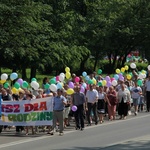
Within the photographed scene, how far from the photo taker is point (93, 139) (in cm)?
1652

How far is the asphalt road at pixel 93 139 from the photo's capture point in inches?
574

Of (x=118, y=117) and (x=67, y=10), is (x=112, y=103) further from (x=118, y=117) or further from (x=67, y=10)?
(x=67, y=10)

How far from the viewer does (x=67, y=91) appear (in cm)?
1922

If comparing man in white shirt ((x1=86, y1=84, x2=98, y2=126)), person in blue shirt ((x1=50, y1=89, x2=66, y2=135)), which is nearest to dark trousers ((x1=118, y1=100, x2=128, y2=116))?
man in white shirt ((x1=86, y1=84, x2=98, y2=126))

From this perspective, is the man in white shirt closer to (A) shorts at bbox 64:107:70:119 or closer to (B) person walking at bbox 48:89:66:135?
(A) shorts at bbox 64:107:70:119

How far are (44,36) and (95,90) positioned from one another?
52.7 feet

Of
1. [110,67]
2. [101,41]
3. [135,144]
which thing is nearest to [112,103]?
[135,144]

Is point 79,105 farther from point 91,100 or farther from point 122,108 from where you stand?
point 122,108

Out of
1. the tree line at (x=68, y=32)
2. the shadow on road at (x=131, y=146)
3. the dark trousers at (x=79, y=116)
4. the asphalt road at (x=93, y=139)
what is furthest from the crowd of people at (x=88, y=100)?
the tree line at (x=68, y=32)

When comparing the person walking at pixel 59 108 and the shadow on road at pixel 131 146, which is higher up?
the person walking at pixel 59 108

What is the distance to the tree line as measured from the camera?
3309cm

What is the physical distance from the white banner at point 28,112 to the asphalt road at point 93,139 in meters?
0.47

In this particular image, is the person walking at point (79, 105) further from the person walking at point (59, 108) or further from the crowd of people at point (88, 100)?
the person walking at point (59, 108)

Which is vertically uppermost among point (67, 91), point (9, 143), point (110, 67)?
point (110, 67)
